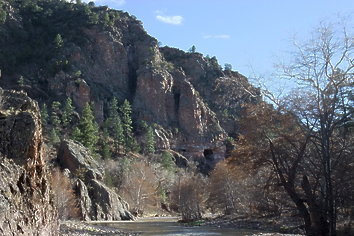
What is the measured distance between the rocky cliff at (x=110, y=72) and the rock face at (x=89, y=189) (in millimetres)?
62858

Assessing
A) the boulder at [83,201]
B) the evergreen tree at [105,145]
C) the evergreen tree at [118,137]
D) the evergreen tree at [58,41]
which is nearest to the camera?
the boulder at [83,201]

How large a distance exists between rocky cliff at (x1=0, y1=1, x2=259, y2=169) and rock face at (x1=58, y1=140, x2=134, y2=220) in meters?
62.9

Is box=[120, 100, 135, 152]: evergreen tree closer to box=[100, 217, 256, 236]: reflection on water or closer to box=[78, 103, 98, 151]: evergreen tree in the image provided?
box=[78, 103, 98, 151]: evergreen tree

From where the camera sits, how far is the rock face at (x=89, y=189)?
6538 cm

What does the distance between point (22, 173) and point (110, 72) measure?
5567 inches

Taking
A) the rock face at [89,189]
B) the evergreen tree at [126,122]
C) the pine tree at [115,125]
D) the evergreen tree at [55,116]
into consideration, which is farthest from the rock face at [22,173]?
the evergreen tree at [126,122]

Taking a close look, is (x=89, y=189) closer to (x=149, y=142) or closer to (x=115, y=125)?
(x=115, y=125)

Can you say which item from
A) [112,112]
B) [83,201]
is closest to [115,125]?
[112,112]

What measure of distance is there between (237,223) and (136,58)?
391ft

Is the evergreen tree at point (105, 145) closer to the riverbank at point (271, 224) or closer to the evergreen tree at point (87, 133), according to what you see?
the evergreen tree at point (87, 133)

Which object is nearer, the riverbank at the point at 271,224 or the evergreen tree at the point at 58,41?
the riverbank at the point at 271,224

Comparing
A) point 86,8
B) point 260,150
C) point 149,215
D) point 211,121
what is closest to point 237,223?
point 260,150

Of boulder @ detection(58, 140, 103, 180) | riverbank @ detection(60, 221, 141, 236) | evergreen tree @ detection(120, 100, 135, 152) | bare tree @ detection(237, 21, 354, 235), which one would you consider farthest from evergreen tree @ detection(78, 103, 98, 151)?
bare tree @ detection(237, 21, 354, 235)

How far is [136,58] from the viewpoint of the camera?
165125 millimetres
